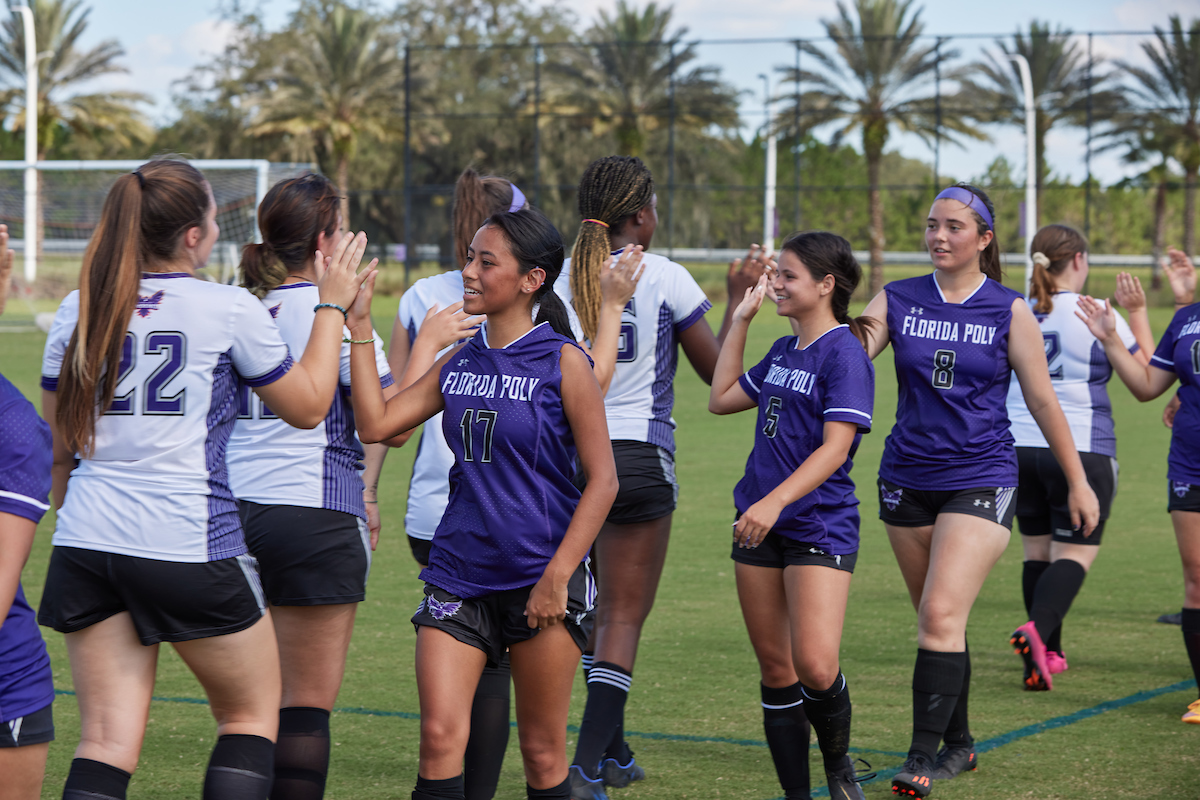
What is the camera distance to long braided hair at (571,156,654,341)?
431 centimetres

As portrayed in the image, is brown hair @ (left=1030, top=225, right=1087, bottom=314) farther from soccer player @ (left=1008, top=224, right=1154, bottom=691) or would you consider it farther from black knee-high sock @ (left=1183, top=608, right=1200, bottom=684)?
black knee-high sock @ (left=1183, top=608, right=1200, bottom=684)

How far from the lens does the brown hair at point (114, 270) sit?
9.72 ft

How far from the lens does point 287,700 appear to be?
3674mm

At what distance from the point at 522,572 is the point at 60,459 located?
1222 millimetres

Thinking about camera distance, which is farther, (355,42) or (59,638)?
(355,42)

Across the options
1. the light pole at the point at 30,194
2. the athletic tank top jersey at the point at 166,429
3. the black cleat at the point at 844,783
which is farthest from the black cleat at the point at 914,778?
the light pole at the point at 30,194

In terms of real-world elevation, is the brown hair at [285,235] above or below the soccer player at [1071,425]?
above

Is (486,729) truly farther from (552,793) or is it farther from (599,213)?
(599,213)

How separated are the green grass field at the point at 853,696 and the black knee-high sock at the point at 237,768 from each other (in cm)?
132

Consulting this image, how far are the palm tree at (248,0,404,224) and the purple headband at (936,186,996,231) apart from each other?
40870 millimetres

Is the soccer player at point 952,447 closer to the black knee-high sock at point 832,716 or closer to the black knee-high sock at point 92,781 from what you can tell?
the black knee-high sock at point 832,716

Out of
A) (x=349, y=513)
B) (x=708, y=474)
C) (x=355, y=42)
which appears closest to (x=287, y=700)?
(x=349, y=513)

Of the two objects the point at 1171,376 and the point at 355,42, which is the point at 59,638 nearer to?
the point at 1171,376

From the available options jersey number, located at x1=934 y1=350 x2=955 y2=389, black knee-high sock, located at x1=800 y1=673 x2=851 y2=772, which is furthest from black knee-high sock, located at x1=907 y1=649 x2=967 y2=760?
jersey number, located at x1=934 y1=350 x2=955 y2=389
